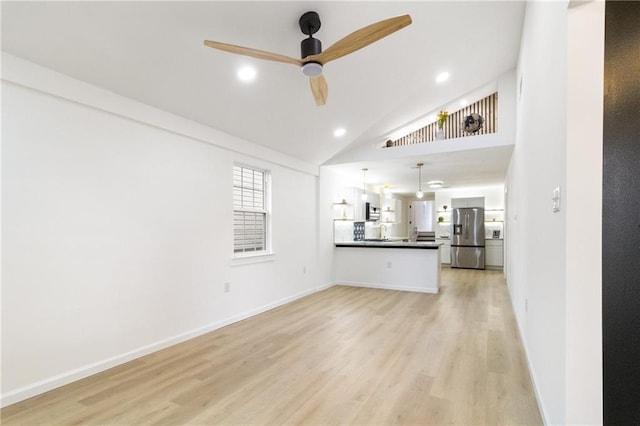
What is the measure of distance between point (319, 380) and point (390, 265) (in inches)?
160

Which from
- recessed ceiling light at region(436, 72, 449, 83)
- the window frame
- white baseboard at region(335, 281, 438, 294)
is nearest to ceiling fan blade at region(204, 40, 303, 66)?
the window frame

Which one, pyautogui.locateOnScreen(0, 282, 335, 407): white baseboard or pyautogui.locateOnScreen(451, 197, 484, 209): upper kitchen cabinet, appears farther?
pyautogui.locateOnScreen(451, 197, 484, 209): upper kitchen cabinet

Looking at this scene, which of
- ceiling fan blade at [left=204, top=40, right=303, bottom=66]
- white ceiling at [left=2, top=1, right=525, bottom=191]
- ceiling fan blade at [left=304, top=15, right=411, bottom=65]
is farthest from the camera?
white ceiling at [left=2, top=1, right=525, bottom=191]

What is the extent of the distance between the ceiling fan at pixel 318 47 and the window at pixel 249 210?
1.97 m

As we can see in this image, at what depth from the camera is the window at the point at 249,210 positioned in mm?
4504

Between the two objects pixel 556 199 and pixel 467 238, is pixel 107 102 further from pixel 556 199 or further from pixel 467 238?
pixel 467 238

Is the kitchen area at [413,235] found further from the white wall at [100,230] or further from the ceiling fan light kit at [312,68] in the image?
the ceiling fan light kit at [312,68]

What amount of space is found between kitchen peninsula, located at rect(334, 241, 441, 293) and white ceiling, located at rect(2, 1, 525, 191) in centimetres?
263

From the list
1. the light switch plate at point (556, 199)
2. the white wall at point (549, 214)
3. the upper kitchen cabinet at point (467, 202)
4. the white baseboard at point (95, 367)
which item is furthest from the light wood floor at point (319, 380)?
the upper kitchen cabinet at point (467, 202)

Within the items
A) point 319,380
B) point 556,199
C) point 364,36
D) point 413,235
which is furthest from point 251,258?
point 413,235

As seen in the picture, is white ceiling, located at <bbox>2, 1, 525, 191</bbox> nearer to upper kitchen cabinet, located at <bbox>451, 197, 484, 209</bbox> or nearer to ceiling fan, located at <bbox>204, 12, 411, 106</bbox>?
ceiling fan, located at <bbox>204, 12, 411, 106</bbox>

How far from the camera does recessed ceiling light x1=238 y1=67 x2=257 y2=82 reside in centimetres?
319

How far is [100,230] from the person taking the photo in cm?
283

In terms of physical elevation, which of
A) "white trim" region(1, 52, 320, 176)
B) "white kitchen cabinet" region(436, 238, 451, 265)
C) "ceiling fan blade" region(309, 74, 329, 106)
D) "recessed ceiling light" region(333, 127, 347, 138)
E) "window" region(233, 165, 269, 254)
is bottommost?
"white kitchen cabinet" region(436, 238, 451, 265)
